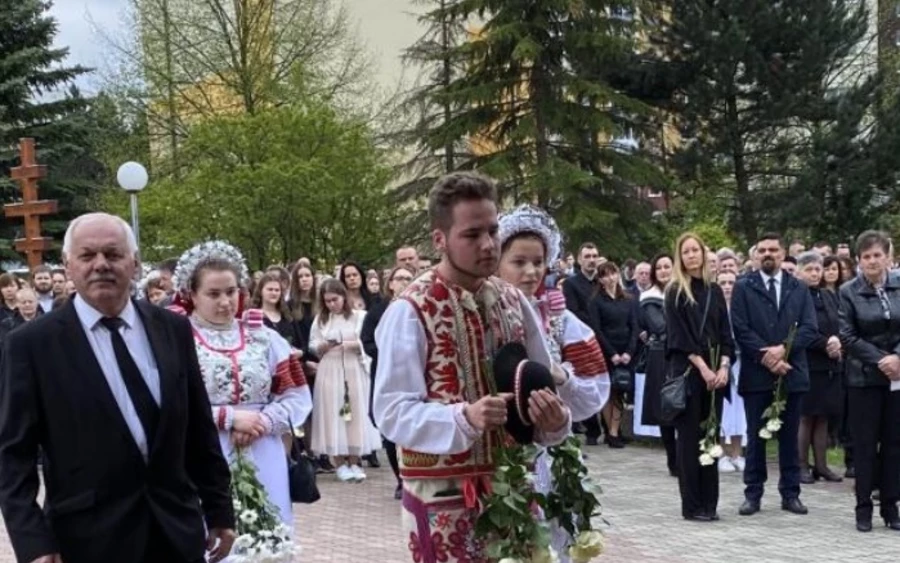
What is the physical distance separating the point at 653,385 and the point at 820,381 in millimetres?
1717

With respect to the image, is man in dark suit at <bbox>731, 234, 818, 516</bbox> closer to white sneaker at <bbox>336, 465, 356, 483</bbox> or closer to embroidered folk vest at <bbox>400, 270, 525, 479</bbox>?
white sneaker at <bbox>336, 465, 356, 483</bbox>

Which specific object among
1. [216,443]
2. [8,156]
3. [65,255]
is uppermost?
[8,156]

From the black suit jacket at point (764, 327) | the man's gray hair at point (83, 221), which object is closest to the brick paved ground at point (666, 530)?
the black suit jacket at point (764, 327)

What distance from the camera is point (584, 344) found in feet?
17.5

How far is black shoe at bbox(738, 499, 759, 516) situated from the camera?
9.79 meters

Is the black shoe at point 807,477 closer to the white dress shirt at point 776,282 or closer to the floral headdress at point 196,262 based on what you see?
the white dress shirt at point 776,282

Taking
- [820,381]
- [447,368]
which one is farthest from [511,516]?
[820,381]

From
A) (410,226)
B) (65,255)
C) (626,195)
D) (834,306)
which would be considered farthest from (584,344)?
(626,195)

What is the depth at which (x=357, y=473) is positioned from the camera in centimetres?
1270

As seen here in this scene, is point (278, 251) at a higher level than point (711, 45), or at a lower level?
lower

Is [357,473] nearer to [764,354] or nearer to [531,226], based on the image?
[764,354]

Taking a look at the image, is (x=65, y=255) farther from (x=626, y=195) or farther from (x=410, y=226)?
(x=626, y=195)

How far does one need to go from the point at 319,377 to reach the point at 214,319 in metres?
6.71

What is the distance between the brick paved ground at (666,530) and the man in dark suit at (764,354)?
28cm
